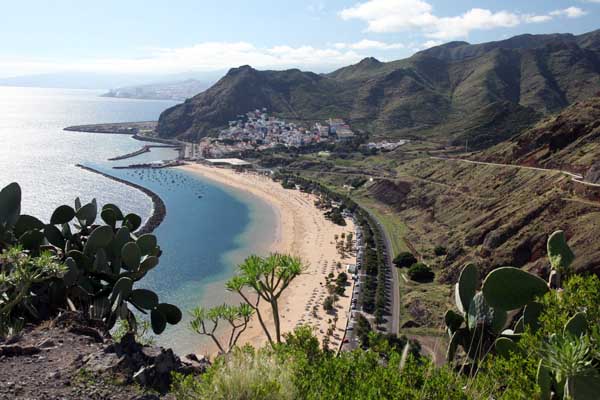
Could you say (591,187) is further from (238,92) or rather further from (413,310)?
(238,92)

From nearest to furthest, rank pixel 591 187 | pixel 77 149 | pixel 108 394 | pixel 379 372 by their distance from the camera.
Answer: pixel 379 372
pixel 108 394
pixel 591 187
pixel 77 149

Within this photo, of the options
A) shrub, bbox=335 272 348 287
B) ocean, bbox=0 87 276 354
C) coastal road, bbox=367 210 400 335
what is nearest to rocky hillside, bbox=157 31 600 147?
ocean, bbox=0 87 276 354

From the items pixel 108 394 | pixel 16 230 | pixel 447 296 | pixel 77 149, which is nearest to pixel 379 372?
pixel 108 394

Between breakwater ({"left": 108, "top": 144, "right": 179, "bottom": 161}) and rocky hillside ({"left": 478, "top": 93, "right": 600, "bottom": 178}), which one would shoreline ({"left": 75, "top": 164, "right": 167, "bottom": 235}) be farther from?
rocky hillside ({"left": 478, "top": 93, "right": 600, "bottom": 178})

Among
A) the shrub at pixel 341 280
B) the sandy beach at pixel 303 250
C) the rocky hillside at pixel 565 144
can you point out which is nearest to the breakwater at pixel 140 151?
the sandy beach at pixel 303 250

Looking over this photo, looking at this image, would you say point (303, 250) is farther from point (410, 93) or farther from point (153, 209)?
point (410, 93)

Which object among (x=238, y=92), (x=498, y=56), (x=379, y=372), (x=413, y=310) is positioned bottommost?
(x=413, y=310)

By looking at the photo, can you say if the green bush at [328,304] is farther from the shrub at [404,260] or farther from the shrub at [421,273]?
the shrub at [404,260]
